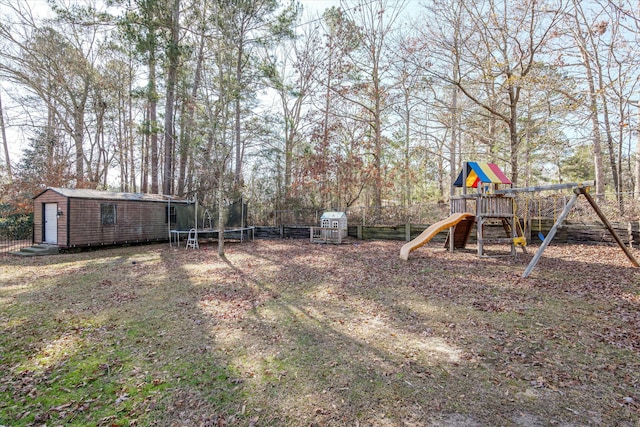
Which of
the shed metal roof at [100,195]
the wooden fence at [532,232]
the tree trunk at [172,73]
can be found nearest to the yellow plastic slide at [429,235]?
the wooden fence at [532,232]

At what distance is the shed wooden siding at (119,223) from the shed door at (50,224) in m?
0.81

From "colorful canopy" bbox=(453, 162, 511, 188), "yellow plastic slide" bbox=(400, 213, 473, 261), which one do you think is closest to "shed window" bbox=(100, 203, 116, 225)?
"yellow plastic slide" bbox=(400, 213, 473, 261)

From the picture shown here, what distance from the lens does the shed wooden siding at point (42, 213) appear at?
10.4 metres

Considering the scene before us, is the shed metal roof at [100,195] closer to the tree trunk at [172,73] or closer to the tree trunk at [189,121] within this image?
the tree trunk at [189,121]

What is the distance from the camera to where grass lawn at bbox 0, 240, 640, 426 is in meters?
2.30

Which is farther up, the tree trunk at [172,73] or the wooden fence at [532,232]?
the tree trunk at [172,73]

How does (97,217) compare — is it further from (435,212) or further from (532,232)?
(532,232)

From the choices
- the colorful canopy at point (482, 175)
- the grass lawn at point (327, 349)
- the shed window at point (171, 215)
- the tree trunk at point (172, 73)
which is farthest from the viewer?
the shed window at point (171, 215)

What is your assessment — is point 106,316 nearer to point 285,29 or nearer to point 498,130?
point 285,29

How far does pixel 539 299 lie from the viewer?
473 centimetres

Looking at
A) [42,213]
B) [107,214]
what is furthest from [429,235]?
[42,213]

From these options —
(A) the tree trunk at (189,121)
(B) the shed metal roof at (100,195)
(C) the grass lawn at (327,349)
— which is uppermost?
(A) the tree trunk at (189,121)

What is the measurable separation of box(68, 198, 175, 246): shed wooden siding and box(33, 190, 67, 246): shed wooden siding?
236mm

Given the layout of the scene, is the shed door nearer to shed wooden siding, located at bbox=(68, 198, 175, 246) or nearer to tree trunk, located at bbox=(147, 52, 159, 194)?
shed wooden siding, located at bbox=(68, 198, 175, 246)
